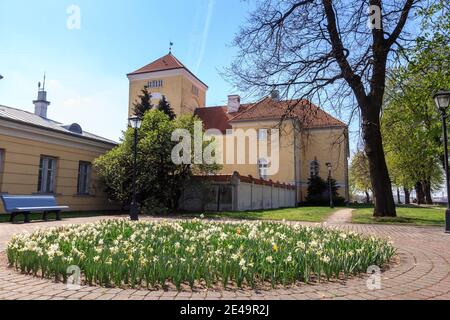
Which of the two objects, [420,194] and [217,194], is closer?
[217,194]

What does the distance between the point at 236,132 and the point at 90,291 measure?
1597 inches

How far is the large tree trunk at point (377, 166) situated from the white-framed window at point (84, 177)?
647 inches

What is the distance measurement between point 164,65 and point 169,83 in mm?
3411

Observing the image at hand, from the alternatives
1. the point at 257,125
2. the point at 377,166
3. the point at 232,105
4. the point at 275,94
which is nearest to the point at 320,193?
the point at 257,125

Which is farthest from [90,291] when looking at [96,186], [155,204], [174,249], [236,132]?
[236,132]

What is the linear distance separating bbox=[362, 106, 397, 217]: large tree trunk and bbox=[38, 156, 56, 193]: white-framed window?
16.7 m

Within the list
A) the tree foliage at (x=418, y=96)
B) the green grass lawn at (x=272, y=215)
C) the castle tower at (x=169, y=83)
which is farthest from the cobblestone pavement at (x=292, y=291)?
the castle tower at (x=169, y=83)

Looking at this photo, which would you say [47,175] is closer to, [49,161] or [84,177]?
[49,161]

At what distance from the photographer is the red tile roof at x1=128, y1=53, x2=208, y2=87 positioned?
49.9m

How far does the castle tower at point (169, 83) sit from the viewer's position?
4909 cm

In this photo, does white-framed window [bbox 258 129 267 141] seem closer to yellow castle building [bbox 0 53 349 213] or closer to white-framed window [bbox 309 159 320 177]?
yellow castle building [bbox 0 53 349 213]

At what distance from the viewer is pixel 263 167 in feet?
147

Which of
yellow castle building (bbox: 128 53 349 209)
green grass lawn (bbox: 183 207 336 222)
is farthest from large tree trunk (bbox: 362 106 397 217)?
yellow castle building (bbox: 128 53 349 209)
